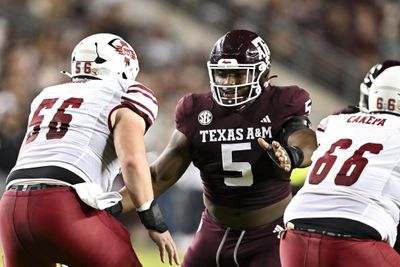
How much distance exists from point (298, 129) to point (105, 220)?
1.09 metres

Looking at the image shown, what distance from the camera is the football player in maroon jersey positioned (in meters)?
4.83

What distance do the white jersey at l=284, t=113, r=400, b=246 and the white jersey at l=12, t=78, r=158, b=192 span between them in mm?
790

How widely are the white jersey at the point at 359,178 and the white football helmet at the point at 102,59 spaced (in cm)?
100

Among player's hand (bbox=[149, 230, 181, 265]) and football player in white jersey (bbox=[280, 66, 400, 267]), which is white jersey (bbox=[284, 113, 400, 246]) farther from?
player's hand (bbox=[149, 230, 181, 265])

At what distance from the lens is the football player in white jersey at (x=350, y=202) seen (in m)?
4.21

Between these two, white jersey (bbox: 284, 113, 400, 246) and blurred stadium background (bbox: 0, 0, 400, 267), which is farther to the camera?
blurred stadium background (bbox: 0, 0, 400, 267)

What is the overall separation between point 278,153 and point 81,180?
34.1 inches

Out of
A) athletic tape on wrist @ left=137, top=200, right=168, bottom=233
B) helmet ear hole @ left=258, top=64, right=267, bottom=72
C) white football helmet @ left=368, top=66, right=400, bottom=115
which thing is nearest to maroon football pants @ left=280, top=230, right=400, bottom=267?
athletic tape on wrist @ left=137, top=200, right=168, bottom=233

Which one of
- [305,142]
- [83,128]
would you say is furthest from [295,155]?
[83,128]

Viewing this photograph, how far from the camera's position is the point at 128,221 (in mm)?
9883

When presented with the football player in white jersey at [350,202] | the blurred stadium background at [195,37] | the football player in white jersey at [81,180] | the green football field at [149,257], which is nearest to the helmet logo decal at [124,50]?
the football player in white jersey at [81,180]

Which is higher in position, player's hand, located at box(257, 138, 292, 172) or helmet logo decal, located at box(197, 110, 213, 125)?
player's hand, located at box(257, 138, 292, 172)

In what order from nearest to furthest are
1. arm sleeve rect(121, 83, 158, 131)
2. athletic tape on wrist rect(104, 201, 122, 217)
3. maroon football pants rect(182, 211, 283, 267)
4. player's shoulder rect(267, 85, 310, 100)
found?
arm sleeve rect(121, 83, 158, 131) → athletic tape on wrist rect(104, 201, 122, 217) → maroon football pants rect(182, 211, 283, 267) → player's shoulder rect(267, 85, 310, 100)

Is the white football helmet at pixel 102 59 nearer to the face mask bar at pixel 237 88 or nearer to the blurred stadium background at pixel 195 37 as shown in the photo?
the face mask bar at pixel 237 88
